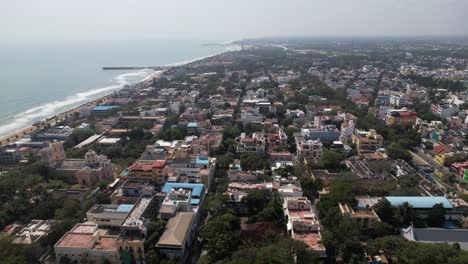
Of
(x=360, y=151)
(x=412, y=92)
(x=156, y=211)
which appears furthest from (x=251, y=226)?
(x=412, y=92)

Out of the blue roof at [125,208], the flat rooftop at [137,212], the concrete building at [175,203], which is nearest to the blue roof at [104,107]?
the blue roof at [125,208]

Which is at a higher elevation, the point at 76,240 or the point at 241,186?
the point at 76,240

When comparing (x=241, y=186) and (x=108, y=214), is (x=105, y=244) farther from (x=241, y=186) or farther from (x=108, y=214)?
(x=241, y=186)

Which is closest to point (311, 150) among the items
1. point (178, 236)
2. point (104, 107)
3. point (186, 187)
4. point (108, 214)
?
point (186, 187)

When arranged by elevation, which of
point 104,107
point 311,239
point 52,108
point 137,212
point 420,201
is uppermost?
point 137,212

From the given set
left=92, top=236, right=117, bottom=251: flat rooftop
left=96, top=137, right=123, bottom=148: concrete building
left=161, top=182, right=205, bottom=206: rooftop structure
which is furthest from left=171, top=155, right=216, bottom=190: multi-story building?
left=96, top=137, right=123, bottom=148: concrete building

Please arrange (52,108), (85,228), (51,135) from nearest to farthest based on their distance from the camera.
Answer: (85,228), (51,135), (52,108)

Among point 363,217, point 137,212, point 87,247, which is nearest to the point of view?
point 87,247

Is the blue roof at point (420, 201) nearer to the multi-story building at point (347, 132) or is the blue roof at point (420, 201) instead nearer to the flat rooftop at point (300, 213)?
the flat rooftop at point (300, 213)
